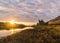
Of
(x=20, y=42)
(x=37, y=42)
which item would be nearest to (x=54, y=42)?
(x=37, y=42)

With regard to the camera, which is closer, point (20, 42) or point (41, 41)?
point (41, 41)

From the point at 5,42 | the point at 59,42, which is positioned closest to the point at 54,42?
the point at 59,42

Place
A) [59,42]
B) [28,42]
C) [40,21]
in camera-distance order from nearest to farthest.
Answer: [59,42] → [28,42] → [40,21]

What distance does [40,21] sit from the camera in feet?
553

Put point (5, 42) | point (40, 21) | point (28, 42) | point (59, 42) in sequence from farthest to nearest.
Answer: point (40, 21)
point (5, 42)
point (28, 42)
point (59, 42)

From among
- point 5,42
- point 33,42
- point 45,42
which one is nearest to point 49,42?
point 45,42

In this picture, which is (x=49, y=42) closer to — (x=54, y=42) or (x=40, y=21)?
(x=54, y=42)

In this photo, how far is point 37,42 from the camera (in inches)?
1321

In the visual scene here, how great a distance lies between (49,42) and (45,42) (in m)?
0.89

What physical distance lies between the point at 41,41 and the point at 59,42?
4.08m

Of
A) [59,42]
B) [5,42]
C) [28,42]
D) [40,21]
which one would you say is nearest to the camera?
[59,42]

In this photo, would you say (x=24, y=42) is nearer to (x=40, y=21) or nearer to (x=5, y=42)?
(x=5, y=42)

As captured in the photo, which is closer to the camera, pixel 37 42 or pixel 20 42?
pixel 37 42

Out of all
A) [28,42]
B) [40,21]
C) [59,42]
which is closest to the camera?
[59,42]
